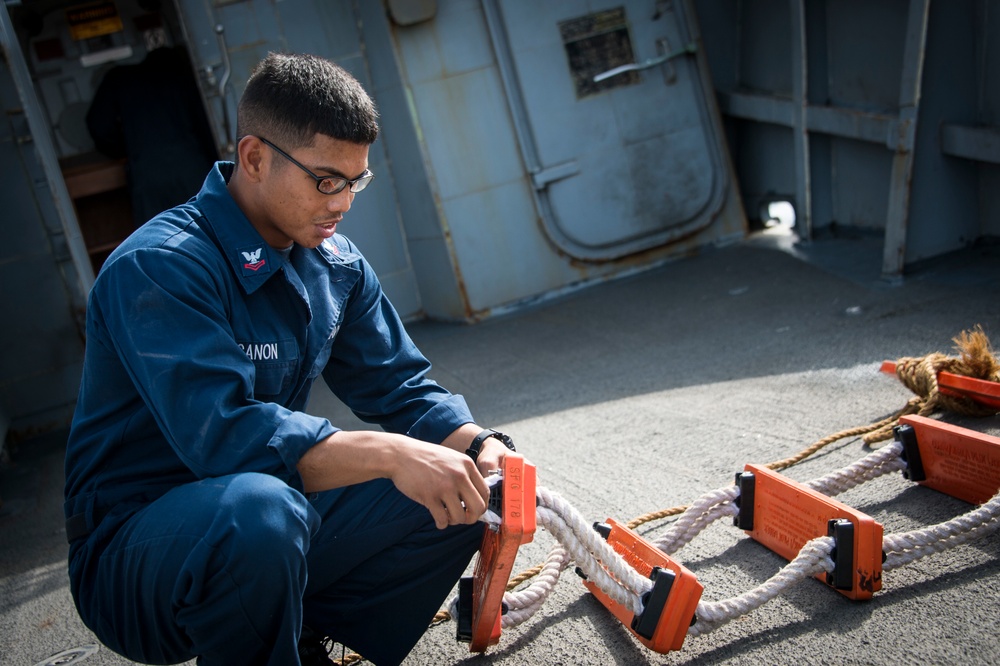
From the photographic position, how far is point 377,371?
2.09 metres

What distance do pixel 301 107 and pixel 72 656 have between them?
1592 mm

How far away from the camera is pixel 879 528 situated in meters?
1.87

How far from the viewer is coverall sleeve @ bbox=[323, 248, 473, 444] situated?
2.05 m

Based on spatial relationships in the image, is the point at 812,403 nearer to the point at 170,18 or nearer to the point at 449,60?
the point at 449,60

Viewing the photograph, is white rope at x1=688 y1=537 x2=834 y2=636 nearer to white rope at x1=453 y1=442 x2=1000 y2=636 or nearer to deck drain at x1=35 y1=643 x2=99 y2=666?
white rope at x1=453 y1=442 x2=1000 y2=636

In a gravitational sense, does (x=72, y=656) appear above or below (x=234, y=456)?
below

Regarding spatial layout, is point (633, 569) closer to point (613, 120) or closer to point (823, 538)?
point (823, 538)

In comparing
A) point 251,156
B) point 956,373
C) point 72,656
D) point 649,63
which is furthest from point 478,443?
point 649,63

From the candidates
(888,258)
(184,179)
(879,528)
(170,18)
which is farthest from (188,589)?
(170,18)

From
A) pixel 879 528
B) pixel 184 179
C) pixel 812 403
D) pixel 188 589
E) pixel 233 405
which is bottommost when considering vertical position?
pixel 812 403

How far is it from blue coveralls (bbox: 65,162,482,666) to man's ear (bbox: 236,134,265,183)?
0.25 ft

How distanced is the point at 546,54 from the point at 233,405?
4216 millimetres

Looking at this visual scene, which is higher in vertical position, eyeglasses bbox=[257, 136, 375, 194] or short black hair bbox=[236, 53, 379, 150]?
short black hair bbox=[236, 53, 379, 150]

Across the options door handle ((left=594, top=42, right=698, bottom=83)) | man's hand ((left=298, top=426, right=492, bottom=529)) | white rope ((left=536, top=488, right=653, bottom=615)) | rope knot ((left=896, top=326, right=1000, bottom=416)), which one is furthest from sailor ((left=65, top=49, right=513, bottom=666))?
door handle ((left=594, top=42, right=698, bottom=83))
